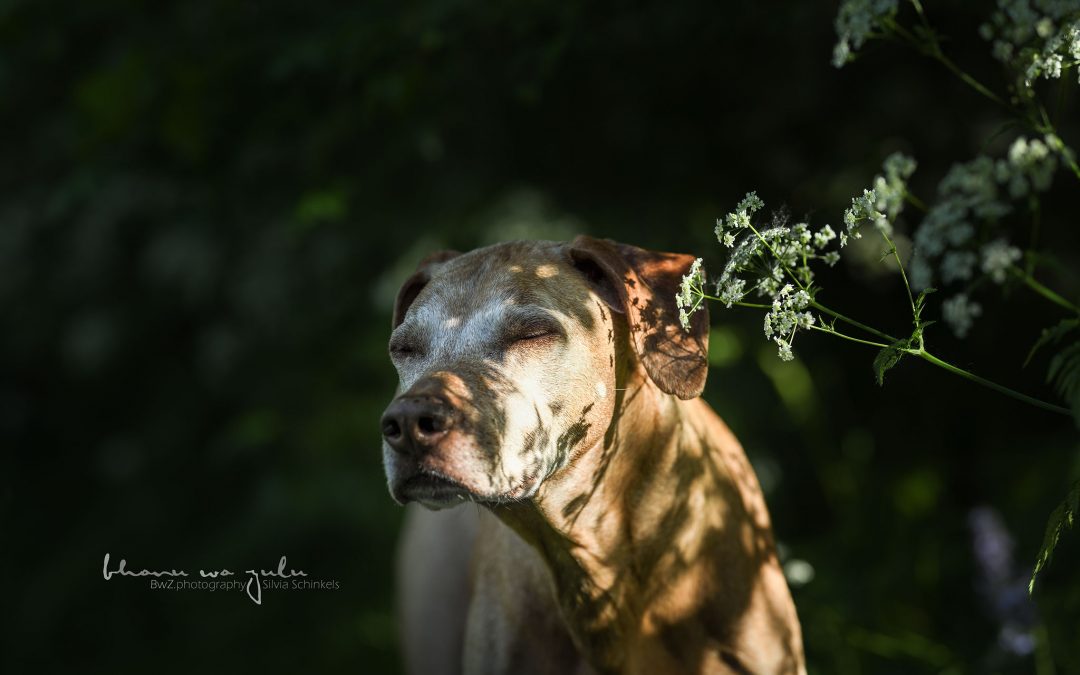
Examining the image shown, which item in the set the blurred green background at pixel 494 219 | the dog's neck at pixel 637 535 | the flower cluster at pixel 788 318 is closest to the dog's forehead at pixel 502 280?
the dog's neck at pixel 637 535

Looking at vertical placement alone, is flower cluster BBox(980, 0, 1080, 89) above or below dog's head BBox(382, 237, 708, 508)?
above

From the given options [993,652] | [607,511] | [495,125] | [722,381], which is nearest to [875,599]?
[993,652]

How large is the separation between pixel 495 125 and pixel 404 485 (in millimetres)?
2597

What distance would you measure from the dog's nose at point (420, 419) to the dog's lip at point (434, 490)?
71 mm

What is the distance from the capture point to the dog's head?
7.16 feet

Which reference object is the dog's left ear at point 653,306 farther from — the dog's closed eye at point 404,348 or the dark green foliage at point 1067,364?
the dark green foliage at point 1067,364

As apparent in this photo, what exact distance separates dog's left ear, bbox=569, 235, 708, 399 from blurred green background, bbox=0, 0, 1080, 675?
813mm

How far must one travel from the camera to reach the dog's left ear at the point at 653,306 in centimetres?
243

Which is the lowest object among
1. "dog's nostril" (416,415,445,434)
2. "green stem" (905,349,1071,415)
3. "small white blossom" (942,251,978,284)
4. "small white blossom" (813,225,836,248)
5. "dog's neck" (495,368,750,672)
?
"dog's neck" (495,368,750,672)

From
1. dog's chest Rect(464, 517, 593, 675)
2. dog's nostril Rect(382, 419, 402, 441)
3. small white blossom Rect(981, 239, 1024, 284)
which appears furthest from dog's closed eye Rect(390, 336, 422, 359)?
small white blossom Rect(981, 239, 1024, 284)

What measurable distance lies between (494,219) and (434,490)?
329 centimetres
